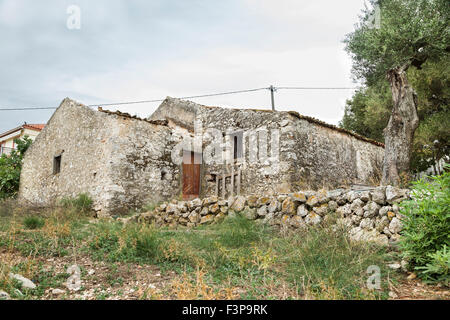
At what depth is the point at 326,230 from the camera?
5.29 meters

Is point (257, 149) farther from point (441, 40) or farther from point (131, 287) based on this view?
point (131, 287)

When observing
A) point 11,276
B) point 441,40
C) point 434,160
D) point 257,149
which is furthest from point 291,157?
point 434,160

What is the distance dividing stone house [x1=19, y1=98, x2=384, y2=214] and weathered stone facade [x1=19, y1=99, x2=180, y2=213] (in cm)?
3

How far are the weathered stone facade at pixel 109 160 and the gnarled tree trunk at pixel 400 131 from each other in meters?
6.85

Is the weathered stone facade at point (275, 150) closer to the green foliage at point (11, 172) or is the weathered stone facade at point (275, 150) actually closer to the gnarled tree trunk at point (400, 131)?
the gnarled tree trunk at point (400, 131)

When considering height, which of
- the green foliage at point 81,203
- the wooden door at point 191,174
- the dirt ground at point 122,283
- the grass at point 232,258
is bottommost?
the dirt ground at point 122,283

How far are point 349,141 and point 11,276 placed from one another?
1169 centimetres

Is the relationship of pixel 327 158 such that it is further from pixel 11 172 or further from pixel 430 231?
pixel 11 172

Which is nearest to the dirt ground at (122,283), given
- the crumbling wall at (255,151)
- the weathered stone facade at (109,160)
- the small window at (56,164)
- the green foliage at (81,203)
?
the green foliage at (81,203)

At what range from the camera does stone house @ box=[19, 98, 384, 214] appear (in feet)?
33.6

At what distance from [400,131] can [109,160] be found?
866cm

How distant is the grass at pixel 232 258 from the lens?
11.4ft

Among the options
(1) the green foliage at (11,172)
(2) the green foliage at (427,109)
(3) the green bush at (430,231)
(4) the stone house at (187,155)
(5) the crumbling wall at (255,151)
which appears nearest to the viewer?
(3) the green bush at (430,231)

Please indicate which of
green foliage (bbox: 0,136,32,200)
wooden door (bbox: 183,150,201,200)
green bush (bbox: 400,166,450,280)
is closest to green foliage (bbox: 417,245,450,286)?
green bush (bbox: 400,166,450,280)
